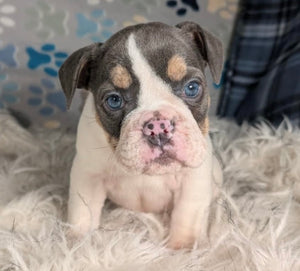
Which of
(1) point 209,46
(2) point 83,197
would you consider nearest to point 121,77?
(1) point 209,46

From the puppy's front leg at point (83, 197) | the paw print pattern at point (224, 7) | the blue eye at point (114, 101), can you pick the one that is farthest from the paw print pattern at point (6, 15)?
the blue eye at point (114, 101)

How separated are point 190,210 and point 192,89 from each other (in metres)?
0.42

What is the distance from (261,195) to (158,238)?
0.47 metres

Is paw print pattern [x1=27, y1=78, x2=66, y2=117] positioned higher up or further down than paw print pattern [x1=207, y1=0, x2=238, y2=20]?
further down

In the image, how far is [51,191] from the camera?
2168 mm

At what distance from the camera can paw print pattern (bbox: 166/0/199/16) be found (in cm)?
277

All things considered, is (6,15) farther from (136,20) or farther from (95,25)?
(136,20)

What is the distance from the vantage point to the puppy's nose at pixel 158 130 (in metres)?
1.58

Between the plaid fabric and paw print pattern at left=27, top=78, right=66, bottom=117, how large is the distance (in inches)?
31.0

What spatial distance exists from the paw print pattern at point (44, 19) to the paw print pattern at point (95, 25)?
10 centimetres

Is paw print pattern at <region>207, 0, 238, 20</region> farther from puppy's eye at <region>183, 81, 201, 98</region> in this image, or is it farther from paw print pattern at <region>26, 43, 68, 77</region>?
puppy's eye at <region>183, 81, 201, 98</region>

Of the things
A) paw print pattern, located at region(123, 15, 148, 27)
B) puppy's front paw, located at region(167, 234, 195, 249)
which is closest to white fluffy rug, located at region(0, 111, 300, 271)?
puppy's front paw, located at region(167, 234, 195, 249)

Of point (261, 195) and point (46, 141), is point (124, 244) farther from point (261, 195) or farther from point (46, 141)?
point (46, 141)

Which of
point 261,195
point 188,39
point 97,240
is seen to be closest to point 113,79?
point 188,39
